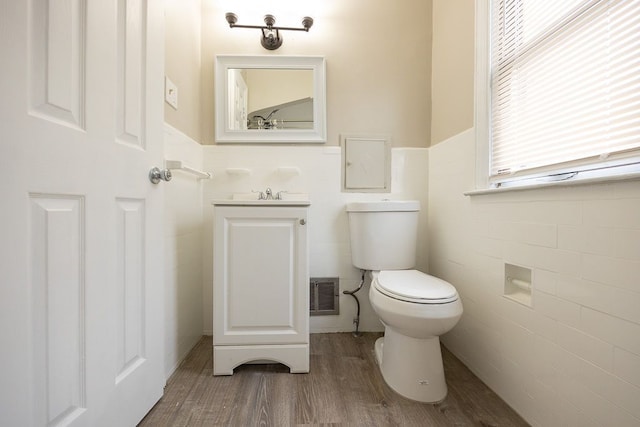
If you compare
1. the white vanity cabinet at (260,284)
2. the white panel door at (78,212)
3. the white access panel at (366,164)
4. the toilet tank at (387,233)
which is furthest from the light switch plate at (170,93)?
the toilet tank at (387,233)

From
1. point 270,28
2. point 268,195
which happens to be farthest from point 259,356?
point 270,28

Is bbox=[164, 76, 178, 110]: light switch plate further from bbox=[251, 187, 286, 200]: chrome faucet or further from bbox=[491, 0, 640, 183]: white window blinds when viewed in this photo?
bbox=[491, 0, 640, 183]: white window blinds

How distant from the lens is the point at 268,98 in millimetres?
1612

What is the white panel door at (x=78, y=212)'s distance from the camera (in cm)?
52

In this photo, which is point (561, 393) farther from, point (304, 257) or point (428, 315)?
point (304, 257)

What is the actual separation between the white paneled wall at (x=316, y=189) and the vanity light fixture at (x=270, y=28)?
0.64 m

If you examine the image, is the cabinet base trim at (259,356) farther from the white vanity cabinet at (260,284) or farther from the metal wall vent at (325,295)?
the metal wall vent at (325,295)

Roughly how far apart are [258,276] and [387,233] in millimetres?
724

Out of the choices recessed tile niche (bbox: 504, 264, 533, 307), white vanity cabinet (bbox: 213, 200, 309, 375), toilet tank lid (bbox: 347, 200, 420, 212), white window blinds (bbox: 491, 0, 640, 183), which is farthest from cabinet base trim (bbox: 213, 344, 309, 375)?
white window blinds (bbox: 491, 0, 640, 183)

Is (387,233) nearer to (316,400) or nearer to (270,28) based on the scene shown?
(316,400)

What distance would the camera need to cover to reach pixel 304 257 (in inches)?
47.2

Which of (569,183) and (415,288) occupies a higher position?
(569,183)

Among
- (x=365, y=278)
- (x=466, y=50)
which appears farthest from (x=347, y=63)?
(x=365, y=278)

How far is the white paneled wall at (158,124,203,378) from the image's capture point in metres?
1.19
